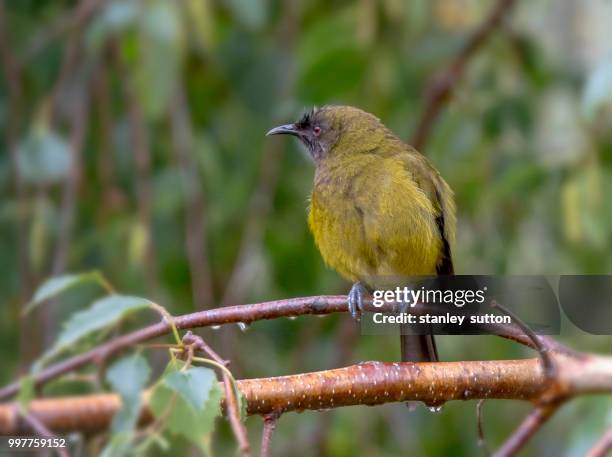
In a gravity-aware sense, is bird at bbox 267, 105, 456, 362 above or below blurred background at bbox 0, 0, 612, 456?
below

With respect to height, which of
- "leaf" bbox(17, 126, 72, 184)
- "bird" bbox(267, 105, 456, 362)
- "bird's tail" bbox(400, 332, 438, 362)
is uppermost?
"leaf" bbox(17, 126, 72, 184)

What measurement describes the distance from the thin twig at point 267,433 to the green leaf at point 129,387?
1.48 ft

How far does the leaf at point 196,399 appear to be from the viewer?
1669 millimetres

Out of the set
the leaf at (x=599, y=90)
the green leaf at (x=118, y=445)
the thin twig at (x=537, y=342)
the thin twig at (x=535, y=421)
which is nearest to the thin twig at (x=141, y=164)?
the leaf at (x=599, y=90)

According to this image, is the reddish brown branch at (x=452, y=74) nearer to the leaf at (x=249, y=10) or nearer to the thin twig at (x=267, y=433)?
the leaf at (x=249, y=10)

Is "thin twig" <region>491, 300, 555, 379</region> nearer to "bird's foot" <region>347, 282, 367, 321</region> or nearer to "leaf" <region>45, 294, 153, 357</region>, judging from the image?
"bird's foot" <region>347, 282, 367, 321</region>

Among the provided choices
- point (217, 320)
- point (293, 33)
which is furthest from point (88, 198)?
point (217, 320)

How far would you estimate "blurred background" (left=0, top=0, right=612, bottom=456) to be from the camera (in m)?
3.85

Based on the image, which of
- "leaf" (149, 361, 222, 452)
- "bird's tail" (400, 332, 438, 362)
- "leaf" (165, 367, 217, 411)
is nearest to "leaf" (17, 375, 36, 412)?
"leaf" (149, 361, 222, 452)

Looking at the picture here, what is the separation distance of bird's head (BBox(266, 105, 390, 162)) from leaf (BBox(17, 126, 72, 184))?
0.73 m

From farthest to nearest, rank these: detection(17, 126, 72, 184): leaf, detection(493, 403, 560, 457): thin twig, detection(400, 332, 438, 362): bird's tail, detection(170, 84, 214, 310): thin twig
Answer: detection(170, 84, 214, 310): thin twig
detection(17, 126, 72, 184): leaf
detection(400, 332, 438, 362): bird's tail
detection(493, 403, 560, 457): thin twig

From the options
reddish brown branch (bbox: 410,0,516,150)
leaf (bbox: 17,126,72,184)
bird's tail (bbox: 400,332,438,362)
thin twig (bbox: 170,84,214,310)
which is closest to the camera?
bird's tail (bbox: 400,332,438,362)

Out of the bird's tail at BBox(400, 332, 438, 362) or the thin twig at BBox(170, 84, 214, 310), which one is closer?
the bird's tail at BBox(400, 332, 438, 362)

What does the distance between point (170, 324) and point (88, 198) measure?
9.76 ft
